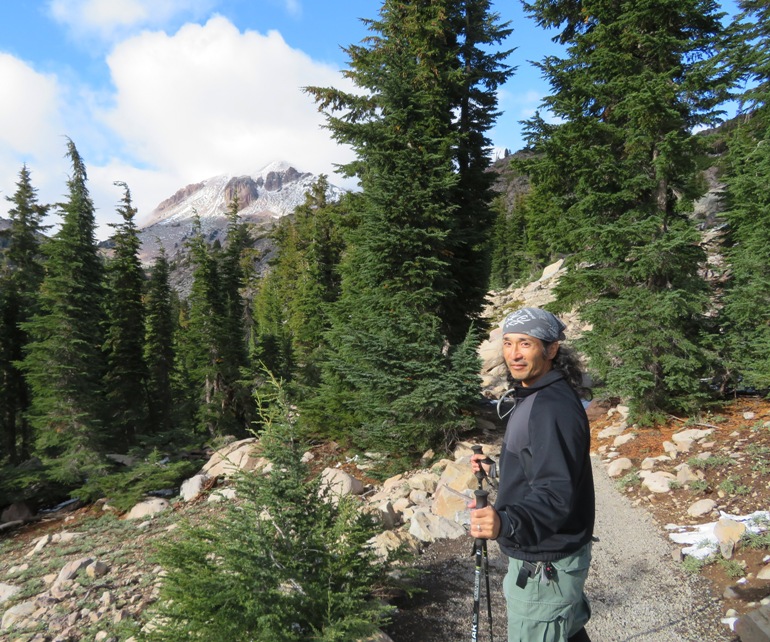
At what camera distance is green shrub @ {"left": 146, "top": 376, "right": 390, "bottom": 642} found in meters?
3.36

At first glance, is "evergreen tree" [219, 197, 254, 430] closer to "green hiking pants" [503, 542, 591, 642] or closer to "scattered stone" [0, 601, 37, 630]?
"scattered stone" [0, 601, 37, 630]

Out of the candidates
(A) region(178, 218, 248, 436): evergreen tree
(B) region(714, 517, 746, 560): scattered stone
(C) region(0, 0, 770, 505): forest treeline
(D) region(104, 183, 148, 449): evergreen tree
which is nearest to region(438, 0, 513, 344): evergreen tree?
(C) region(0, 0, 770, 505): forest treeline

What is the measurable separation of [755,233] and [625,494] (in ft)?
23.2

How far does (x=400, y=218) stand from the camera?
10812mm

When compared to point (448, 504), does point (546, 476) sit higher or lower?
higher

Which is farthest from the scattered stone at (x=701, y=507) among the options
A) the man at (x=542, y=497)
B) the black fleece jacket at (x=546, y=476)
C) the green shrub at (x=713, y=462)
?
the black fleece jacket at (x=546, y=476)

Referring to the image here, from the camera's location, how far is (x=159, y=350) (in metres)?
25.8

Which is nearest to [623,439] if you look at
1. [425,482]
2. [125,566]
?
[425,482]

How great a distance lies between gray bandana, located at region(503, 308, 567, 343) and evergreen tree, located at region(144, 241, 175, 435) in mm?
27014

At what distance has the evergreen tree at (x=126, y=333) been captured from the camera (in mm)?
21719

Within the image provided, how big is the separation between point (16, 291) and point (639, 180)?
91.8 feet

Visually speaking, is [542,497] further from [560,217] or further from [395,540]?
[560,217]

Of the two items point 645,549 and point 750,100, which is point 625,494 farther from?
point 750,100

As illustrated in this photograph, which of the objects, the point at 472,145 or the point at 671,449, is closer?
the point at 671,449
